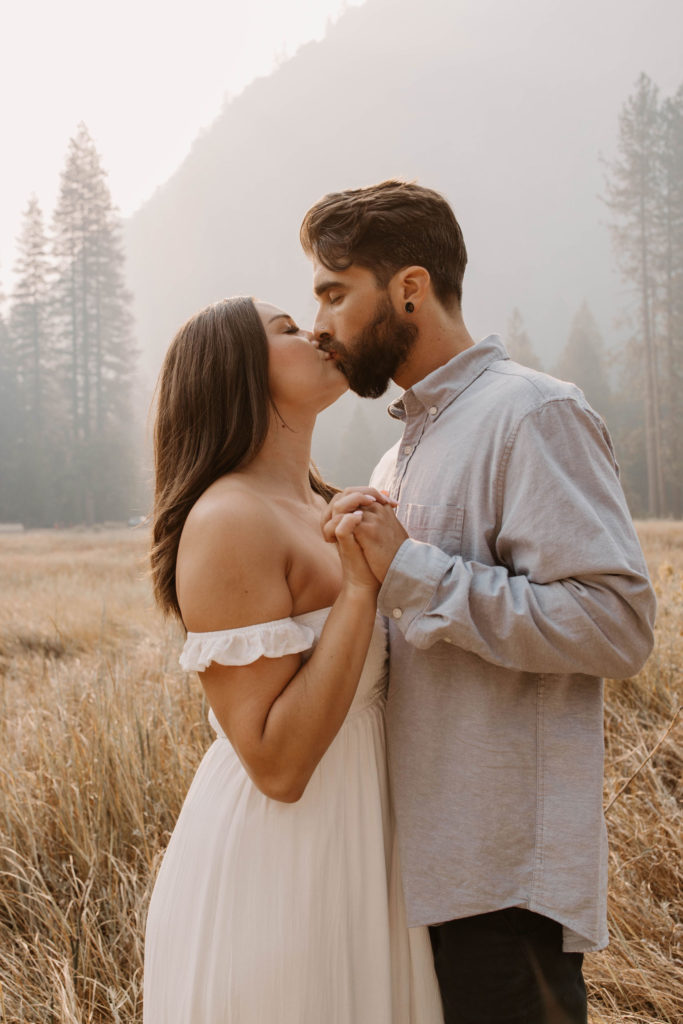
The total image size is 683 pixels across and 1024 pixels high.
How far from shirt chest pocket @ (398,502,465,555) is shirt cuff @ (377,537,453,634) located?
0.12 meters

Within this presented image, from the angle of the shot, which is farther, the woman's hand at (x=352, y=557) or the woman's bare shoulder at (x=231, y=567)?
the woman's bare shoulder at (x=231, y=567)

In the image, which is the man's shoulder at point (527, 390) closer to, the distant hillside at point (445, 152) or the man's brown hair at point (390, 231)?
the man's brown hair at point (390, 231)

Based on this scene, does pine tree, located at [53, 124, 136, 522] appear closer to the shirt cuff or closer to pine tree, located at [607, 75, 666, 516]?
the shirt cuff

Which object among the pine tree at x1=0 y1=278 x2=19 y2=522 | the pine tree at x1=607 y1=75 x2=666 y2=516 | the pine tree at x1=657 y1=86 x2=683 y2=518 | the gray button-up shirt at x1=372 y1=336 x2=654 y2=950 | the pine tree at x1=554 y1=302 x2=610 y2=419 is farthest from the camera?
the pine tree at x1=554 y1=302 x2=610 y2=419

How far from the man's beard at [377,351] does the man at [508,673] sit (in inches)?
9.6

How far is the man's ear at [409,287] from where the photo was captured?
1.56m

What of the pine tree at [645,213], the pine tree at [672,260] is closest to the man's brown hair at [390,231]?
the pine tree at [645,213]

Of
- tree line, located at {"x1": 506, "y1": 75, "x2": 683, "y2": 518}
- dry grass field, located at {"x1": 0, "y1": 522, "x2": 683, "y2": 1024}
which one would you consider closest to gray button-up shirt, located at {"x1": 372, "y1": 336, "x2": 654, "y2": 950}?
dry grass field, located at {"x1": 0, "y1": 522, "x2": 683, "y2": 1024}

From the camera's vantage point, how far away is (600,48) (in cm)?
5791

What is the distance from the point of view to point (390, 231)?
1563 mm

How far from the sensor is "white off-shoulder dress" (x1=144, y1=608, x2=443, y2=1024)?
127 cm

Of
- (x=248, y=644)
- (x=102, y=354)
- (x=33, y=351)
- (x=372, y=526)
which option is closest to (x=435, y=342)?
(x=372, y=526)

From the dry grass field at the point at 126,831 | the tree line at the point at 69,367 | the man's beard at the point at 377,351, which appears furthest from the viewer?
the tree line at the point at 69,367

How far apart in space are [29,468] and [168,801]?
37.8 feet
